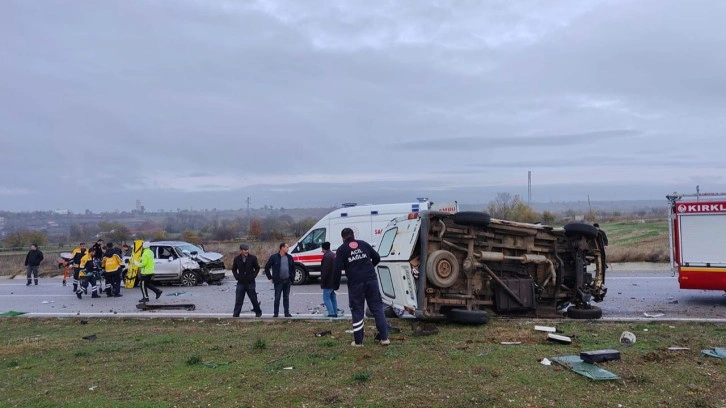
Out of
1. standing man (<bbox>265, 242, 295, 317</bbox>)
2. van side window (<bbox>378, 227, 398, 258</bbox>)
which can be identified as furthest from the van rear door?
standing man (<bbox>265, 242, 295, 317</bbox>)

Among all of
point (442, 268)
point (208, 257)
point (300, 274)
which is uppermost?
point (442, 268)

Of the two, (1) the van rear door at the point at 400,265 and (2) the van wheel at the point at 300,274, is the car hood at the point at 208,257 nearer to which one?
(2) the van wheel at the point at 300,274

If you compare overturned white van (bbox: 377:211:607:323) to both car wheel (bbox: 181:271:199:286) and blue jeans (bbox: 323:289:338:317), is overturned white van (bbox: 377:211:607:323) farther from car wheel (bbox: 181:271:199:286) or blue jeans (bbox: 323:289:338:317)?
car wheel (bbox: 181:271:199:286)

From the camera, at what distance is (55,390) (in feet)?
23.6

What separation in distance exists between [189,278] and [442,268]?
13.9 meters

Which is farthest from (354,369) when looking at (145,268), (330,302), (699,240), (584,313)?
(145,268)

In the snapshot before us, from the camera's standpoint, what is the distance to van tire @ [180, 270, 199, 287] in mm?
21891

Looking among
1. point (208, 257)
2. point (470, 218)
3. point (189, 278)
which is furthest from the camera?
point (208, 257)

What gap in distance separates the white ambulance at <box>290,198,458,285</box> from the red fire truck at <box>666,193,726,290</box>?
7849 mm

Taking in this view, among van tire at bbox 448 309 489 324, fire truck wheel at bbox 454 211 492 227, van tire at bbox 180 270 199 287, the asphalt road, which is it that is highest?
fire truck wheel at bbox 454 211 492 227

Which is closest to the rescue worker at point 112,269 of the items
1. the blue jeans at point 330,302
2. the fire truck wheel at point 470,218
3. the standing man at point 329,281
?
the standing man at point 329,281

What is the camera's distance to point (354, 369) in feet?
25.0

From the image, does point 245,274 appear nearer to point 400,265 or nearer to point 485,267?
point 400,265

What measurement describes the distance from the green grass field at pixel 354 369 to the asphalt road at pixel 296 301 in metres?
2.70
